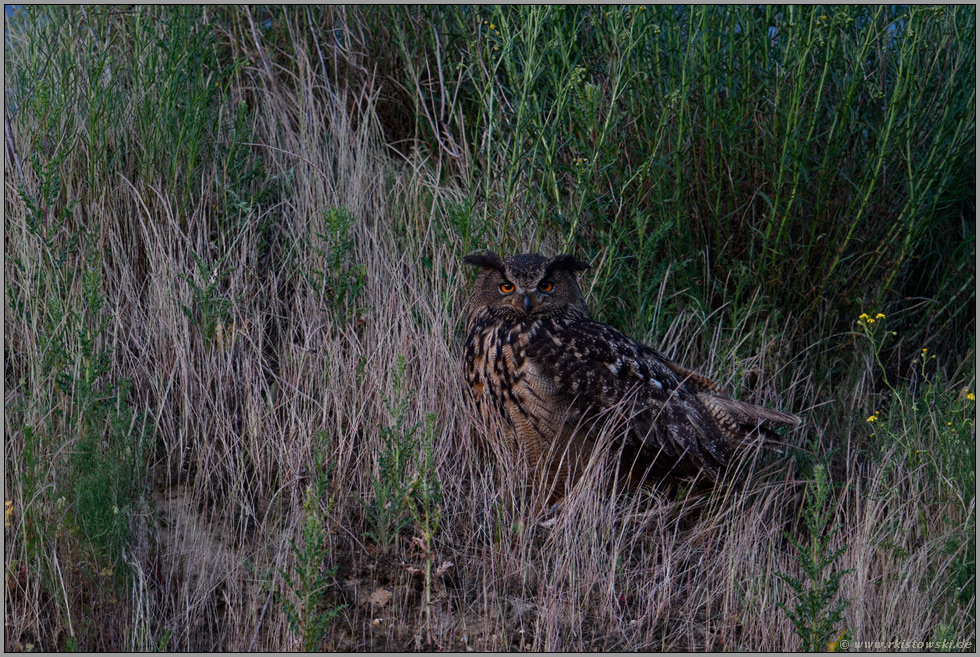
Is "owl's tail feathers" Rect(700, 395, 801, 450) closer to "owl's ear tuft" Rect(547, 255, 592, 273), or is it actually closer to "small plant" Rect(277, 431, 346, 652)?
"owl's ear tuft" Rect(547, 255, 592, 273)

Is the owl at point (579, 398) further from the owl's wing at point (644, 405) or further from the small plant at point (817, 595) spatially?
the small plant at point (817, 595)

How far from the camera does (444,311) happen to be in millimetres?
3637

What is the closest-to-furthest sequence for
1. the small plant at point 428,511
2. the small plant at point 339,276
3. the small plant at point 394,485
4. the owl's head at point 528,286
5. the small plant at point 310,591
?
the small plant at point 310,591 → the small plant at point 428,511 → the small plant at point 394,485 → the owl's head at point 528,286 → the small plant at point 339,276

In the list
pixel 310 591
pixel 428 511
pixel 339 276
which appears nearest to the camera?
pixel 310 591

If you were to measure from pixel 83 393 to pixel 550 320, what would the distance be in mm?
1751

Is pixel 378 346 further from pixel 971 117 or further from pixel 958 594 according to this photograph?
pixel 971 117

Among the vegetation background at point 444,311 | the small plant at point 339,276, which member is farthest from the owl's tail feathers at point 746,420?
the small plant at point 339,276

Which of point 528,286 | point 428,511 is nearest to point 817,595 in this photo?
point 428,511

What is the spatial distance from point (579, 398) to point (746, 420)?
688mm

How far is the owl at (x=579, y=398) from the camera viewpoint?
3211 millimetres

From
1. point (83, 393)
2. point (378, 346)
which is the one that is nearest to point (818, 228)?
point (378, 346)

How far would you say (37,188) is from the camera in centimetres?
377

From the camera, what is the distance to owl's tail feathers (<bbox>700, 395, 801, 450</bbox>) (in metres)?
3.27

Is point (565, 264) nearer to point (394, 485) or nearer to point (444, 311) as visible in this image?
point (444, 311)
